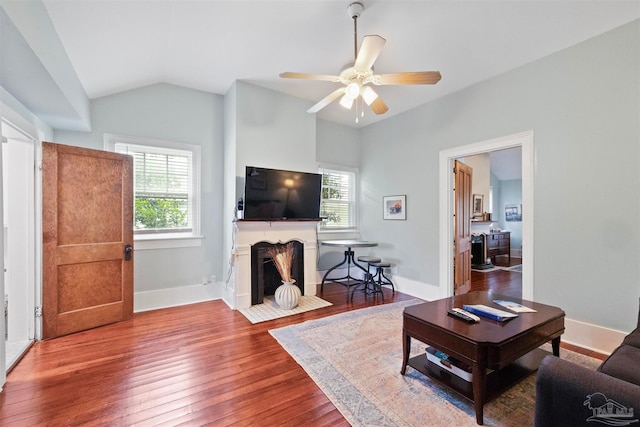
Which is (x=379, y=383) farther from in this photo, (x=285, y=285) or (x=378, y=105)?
(x=378, y=105)

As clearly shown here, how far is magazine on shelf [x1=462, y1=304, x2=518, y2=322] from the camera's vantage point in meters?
2.01

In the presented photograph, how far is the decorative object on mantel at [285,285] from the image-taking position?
369cm

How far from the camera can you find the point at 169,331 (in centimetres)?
307

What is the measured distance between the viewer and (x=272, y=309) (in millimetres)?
3717

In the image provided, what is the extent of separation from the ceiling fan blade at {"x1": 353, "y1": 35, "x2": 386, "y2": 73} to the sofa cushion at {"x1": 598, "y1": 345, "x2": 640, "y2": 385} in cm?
246

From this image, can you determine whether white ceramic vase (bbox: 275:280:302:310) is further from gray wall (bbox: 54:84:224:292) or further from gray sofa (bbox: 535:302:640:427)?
gray sofa (bbox: 535:302:640:427)

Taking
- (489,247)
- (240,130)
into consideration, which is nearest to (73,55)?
(240,130)

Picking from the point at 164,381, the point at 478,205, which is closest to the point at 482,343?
the point at 164,381

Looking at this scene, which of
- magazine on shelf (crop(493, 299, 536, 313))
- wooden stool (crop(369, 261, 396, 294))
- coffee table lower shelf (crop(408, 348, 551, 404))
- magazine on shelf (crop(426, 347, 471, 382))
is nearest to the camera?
coffee table lower shelf (crop(408, 348, 551, 404))

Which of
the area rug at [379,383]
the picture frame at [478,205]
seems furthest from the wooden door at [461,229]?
the picture frame at [478,205]

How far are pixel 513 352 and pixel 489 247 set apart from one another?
648 centimetres

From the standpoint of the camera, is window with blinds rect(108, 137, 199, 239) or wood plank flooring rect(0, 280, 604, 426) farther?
window with blinds rect(108, 137, 199, 239)

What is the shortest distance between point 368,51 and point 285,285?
290 cm

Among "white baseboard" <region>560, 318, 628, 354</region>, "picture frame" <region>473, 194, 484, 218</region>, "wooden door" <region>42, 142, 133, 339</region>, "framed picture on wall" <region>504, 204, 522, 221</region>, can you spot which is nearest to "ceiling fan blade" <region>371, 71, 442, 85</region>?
"white baseboard" <region>560, 318, 628, 354</region>
